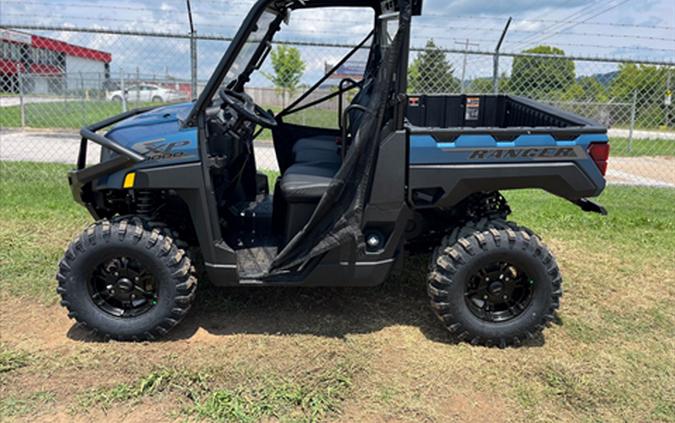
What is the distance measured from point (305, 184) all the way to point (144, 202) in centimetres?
99

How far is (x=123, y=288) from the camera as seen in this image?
129 inches

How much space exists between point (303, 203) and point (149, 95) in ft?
67.0

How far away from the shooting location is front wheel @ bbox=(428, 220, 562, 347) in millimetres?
3275

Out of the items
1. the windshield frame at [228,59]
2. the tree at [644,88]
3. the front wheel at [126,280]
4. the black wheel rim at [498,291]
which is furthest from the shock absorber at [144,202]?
the tree at [644,88]

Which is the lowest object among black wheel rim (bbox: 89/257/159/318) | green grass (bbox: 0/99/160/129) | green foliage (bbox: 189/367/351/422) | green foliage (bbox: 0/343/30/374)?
green foliage (bbox: 189/367/351/422)

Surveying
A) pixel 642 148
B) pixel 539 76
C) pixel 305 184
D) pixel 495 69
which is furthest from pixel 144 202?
pixel 642 148

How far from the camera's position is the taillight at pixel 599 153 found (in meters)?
3.21

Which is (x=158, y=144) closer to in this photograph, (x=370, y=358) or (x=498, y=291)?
(x=370, y=358)

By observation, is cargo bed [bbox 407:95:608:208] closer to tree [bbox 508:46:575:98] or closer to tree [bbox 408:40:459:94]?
tree [bbox 408:40:459:94]

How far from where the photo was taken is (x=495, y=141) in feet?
10.4

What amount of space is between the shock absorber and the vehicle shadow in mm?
743

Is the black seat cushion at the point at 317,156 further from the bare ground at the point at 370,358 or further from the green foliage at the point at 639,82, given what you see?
the green foliage at the point at 639,82

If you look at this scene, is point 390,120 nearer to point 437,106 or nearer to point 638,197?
point 437,106

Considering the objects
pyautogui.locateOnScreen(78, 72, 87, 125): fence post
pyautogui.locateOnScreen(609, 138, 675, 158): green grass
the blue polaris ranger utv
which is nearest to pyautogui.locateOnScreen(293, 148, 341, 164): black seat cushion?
the blue polaris ranger utv
